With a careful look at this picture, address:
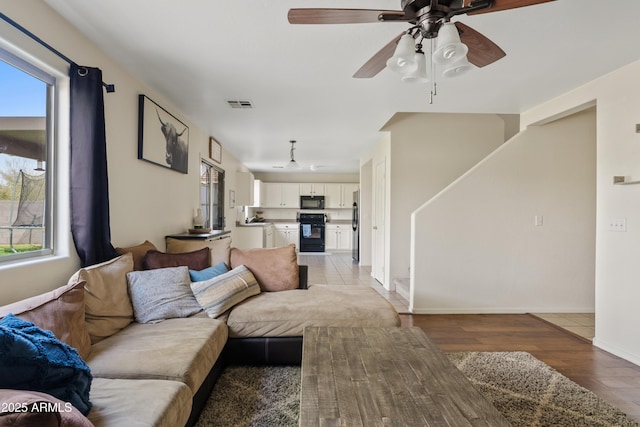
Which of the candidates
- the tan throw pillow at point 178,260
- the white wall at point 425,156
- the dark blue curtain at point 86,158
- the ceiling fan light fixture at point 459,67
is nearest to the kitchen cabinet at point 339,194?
the white wall at point 425,156

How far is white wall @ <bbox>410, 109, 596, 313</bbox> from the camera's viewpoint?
12.7 feet

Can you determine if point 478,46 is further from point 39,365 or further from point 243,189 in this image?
point 243,189

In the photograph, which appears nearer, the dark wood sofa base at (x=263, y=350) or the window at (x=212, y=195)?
the dark wood sofa base at (x=263, y=350)

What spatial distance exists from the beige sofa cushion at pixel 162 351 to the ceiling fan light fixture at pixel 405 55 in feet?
5.99

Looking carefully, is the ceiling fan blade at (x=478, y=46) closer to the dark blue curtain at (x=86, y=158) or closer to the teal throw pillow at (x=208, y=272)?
the dark blue curtain at (x=86, y=158)

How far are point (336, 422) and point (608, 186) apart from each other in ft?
10.4

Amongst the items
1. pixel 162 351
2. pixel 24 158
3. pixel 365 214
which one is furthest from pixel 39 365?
pixel 365 214

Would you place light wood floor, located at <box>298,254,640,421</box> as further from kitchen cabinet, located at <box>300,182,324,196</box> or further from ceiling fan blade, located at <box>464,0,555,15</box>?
kitchen cabinet, located at <box>300,182,324,196</box>

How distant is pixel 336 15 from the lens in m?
1.45

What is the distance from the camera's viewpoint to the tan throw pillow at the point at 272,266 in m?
2.93

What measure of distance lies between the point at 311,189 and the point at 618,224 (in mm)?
7484

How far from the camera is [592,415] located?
6.10ft

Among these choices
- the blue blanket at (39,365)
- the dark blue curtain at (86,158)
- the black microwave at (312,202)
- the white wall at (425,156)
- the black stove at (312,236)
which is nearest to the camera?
the blue blanket at (39,365)

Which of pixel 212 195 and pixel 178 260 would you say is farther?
pixel 212 195
